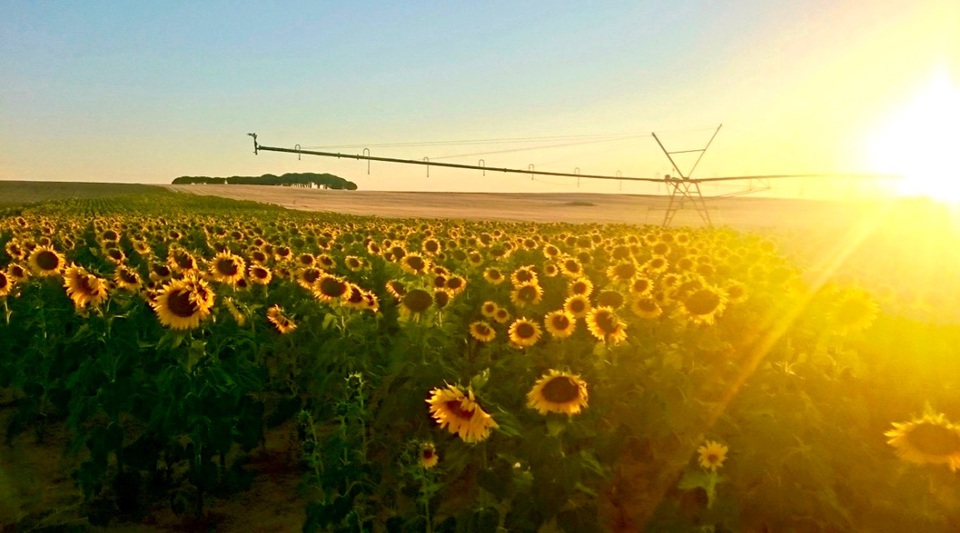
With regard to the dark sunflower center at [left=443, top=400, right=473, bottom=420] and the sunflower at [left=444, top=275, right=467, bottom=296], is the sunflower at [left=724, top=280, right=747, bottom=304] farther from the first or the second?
the dark sunflower center at [left=443, top=400, right=473, bottom=420]

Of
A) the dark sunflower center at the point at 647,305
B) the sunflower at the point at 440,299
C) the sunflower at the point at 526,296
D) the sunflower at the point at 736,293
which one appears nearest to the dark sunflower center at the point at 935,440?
the dark sunflower center at the point at 647,305

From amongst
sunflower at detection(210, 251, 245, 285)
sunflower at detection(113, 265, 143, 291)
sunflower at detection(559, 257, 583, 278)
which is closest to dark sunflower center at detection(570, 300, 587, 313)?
sunflower at detection(559, 257, 583, 278)

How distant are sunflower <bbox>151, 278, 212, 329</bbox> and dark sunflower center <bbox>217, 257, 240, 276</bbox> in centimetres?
179

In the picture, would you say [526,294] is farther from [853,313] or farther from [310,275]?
[853,313]

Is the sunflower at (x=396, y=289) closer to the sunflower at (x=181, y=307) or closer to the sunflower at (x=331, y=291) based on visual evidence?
the sunflower at (x=331, y=291)

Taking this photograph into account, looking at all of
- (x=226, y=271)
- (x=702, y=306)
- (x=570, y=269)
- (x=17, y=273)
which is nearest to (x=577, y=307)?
(x=702, y=306)

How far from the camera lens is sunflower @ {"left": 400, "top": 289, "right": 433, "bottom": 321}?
569 centimetres

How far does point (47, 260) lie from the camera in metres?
7.33

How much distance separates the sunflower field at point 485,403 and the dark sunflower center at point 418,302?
12mm

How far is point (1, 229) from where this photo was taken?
1418cm

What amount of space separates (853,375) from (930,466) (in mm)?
1766

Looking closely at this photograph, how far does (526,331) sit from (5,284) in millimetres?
5193

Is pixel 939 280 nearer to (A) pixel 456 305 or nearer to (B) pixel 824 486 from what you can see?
(A) pixel 456 305

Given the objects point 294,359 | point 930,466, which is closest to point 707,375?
point 930,466
